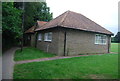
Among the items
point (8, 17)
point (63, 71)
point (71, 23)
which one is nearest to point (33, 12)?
point (8, 17)

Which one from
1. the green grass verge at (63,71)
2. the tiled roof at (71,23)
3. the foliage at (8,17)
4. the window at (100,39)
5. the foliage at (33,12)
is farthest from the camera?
the foliage at (33,12)

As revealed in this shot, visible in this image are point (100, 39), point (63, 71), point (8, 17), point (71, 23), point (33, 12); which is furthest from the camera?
point (33, 12)

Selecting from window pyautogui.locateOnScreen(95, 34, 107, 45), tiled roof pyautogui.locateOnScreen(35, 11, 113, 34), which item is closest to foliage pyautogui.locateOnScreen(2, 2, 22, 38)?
tiled roof pyautogui.locateOnScreen(35, 11, 113, 34)

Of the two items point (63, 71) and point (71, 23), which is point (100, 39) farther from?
point (63, 71)

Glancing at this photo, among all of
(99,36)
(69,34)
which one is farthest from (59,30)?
(99,36)

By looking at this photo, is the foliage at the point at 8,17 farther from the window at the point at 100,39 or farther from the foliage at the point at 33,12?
the window at the point at 100,39

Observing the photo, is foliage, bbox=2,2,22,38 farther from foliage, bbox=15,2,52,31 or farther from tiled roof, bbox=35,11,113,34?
foliage, bbox=15,2,52,31

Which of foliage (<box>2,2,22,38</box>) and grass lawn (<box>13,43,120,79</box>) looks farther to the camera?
foliage (<box>2,2,22,38</box>)

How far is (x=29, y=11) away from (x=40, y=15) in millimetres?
7146

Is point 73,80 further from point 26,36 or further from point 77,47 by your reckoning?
point 26,36

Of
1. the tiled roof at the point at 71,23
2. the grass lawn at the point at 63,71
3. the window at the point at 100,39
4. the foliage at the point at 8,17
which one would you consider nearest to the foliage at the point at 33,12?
the tiled roof at the point at 71,23

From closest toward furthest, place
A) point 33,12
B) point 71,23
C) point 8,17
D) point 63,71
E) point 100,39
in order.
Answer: point 63,71 < point 8,17 < point 71,23 < point 100,39 < point 33,12

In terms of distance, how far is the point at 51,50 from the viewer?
12.0 m

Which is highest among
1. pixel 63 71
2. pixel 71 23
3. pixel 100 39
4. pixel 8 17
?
pixel 8 17
